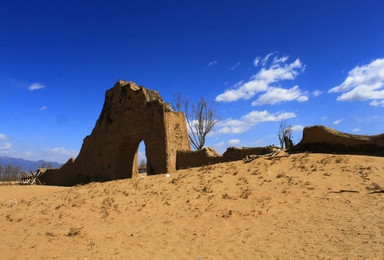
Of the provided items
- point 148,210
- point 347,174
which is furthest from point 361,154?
point 148,210

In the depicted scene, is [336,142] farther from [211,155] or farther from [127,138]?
[127,138]

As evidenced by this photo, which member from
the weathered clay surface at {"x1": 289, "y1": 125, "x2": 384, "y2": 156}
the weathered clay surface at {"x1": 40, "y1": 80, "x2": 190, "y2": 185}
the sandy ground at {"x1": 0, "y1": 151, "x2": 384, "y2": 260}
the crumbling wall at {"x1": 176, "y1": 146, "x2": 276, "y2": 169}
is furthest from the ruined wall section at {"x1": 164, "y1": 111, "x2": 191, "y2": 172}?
the weathered clay surface at {"x1": 289, "y1": 125, "x2": 384, "y2": 156}

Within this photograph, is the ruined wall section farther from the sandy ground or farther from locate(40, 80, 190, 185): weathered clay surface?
the sandy ground

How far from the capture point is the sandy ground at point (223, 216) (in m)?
4.75

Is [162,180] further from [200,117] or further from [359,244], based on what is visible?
[200,117]

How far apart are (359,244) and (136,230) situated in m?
4.26

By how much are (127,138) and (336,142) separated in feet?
34.2

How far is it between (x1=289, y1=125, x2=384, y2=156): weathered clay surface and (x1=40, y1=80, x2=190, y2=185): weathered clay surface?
20.3ft

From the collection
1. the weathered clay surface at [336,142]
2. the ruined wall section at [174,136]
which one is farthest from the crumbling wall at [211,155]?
the weathered clay surface at [336,142]

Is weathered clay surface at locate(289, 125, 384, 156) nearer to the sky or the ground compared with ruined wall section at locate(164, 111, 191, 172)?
nearer to the ground

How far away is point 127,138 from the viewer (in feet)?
51.4

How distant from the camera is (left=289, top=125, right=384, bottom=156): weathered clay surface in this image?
907 centimetres

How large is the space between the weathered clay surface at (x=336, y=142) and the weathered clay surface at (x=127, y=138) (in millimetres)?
6188

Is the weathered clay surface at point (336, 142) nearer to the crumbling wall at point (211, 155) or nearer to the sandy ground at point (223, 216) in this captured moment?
the sandy ground at point (223, 216)
